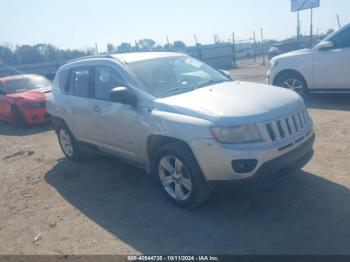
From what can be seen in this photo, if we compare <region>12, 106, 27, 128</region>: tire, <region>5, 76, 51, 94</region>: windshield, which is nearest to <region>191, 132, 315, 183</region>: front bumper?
<region>12, 106, 27, 128</region>: tire

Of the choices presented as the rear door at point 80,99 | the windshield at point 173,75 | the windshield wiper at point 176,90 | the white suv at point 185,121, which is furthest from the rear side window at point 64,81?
the windshield wiper at point 176,90

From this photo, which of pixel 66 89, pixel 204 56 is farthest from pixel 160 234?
pixel 204 56

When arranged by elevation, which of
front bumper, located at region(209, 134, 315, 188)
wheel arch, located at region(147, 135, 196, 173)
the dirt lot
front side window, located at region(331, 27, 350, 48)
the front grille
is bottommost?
the dirt lot

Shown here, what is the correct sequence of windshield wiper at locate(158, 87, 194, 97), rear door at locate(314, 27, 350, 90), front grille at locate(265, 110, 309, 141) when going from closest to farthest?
1. front grille at locate(265, 110, 309, 141)
2. windshield wiper at locate(158, 87, 194, 97)
3. rear door at locate(314, 27, 350, 90)

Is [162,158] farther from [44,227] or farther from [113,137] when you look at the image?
[44,227]

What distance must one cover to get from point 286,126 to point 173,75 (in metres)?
1.80

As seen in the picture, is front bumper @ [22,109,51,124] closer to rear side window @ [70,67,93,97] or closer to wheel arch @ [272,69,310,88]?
rear side window @ [70,67,93,97]

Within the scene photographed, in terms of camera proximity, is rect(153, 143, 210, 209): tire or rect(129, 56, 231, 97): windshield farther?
rect(129, 56, 231, 97): windshield

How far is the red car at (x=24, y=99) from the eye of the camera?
9.98 m

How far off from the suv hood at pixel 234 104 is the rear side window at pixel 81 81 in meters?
1.68

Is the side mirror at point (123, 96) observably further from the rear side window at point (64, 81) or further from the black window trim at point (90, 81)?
the rear side window at point (64, 81)

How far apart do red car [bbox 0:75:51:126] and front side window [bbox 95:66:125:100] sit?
5.31 metres

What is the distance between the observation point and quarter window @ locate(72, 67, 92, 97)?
557cm

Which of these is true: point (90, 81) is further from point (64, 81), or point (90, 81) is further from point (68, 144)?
point (68, 144)
